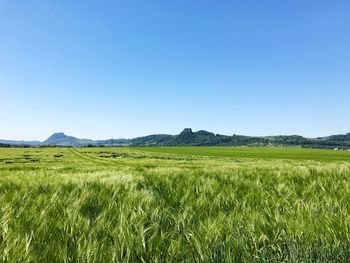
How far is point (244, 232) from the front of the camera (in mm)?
2027

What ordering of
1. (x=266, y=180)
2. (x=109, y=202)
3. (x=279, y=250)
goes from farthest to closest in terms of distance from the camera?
(x=266, y=180)
(x=109, y=202)
(x=279, y=250)

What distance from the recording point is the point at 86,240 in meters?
1.82

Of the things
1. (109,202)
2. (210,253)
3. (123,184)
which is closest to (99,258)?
(210,253)

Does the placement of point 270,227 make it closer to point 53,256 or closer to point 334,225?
point 334,225

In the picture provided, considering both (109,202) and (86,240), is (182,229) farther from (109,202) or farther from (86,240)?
(109,202)

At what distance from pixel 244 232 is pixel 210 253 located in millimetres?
434

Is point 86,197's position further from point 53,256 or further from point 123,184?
point 53,256

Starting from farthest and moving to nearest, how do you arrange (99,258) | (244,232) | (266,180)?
(266,180), (244,232), (99,258)

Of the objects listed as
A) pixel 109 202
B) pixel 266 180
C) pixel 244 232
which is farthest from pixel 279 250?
pixel 266 180

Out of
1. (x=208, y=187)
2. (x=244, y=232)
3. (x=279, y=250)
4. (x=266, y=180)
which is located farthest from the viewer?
(x=266, y=180)

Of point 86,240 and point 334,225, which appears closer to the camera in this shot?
point 86,240

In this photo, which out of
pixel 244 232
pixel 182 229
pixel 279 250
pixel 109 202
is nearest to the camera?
pixel 279 250

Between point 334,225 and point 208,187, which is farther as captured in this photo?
point 208,187

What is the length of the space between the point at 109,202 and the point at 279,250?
1.59m
